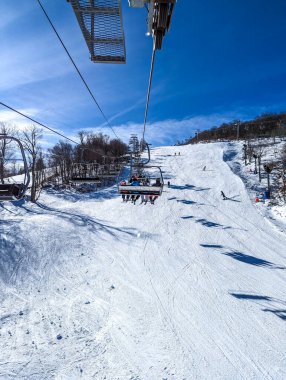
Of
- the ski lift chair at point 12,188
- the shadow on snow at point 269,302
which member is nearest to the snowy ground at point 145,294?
the shadow on snow at point 269,302

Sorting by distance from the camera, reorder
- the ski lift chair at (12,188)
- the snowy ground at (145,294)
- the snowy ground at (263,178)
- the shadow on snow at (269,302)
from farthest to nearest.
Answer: the snowy ground at (263,178), the shadow on snow at (269,302), the snowy ground at (145,294), the ski lift chair at (12,188)

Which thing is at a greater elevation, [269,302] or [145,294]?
[269,302]

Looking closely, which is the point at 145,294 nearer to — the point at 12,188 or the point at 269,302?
the point at 269,302

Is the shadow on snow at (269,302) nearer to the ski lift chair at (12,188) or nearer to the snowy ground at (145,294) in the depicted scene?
the snowy ground at (145,294)

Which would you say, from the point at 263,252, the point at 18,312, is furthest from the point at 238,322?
the point at 18,312

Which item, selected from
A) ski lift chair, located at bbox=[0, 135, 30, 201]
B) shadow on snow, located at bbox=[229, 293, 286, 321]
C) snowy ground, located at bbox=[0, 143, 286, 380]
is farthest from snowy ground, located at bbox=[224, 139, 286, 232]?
ski lift chair, located at bbox=[0, 135, 30, 201]

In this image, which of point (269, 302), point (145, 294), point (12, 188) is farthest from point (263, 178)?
point (12, 188)

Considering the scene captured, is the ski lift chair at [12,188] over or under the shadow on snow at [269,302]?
over

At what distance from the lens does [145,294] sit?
14.1 meters

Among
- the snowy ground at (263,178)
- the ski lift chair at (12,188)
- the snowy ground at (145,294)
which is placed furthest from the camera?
the snowy ground at (263,178)

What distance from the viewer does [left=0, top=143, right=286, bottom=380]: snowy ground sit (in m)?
9.83

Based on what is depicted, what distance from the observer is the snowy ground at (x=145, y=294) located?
9828 millimetres

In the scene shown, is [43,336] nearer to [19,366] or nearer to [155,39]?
[19,366]

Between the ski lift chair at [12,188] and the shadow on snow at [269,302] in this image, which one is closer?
the ski lift chair at [12,188]
